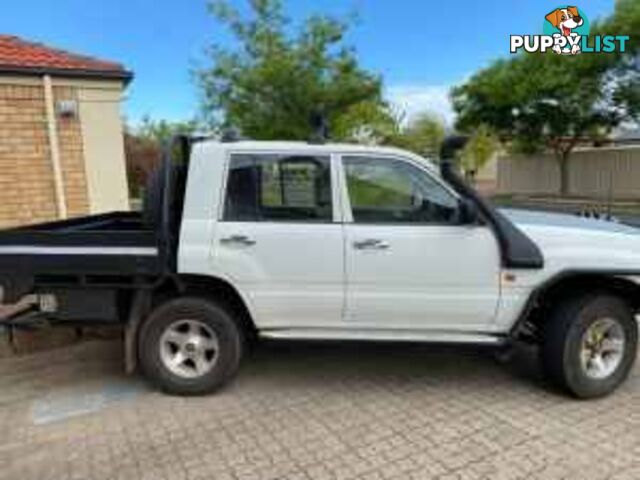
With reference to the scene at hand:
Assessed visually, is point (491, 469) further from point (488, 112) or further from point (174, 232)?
point (488, 112)

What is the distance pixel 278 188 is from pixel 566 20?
23.3 m

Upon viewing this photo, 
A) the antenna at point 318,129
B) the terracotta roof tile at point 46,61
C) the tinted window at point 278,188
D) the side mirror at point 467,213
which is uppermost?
the terracotta roof tile at point 46,61

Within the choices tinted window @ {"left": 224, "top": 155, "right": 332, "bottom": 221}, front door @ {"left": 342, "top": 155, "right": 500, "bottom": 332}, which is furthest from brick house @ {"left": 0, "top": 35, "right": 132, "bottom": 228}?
front door @ {"left": 342, "top": 155, "right": 500, "bottom": 332}

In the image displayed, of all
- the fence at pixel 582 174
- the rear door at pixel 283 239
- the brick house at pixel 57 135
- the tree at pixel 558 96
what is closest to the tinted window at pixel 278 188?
the rear door at pixel 283 239

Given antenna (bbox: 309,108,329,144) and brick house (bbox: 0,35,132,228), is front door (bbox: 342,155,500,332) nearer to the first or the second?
antenna (bbox: 309,108,329,144)

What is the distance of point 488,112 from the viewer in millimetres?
30219

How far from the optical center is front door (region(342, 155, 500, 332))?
14.6 feet

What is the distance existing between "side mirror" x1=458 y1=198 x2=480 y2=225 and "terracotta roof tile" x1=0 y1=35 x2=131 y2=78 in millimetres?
7045

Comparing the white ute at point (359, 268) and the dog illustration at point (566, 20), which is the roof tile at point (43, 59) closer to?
the white ute at point (359, 268)

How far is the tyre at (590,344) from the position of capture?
4.55 metres

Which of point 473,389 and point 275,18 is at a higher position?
point 275,18

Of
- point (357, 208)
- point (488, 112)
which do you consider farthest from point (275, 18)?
point (357, 208)

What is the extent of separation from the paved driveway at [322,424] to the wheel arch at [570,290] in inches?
21.5

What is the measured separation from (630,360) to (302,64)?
14770 mm
